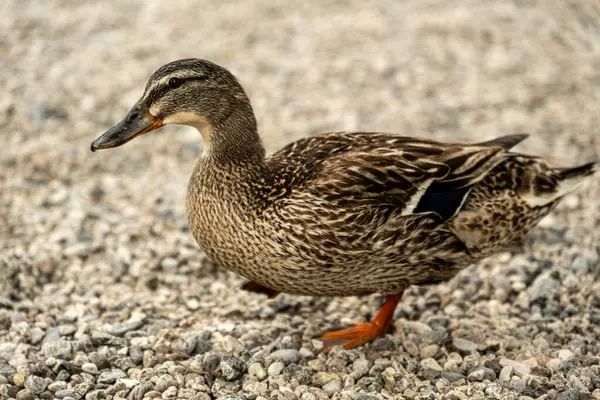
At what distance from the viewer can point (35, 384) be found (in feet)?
13.5

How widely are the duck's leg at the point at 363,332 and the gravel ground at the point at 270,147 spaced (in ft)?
0.25

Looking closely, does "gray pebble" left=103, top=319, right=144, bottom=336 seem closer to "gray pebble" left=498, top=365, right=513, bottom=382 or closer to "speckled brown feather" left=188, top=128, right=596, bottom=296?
"speckled brown feather" left=188, top=128, right=596, bottom=296

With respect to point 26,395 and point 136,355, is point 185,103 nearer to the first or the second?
point 136,355

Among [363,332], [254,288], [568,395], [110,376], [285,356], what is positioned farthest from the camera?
[254,288]

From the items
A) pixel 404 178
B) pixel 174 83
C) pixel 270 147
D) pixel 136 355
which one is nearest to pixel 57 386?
pixel 136 355

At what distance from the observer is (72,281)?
542 centimetres

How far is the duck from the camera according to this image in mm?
4293

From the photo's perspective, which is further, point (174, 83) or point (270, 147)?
point (270, 147)

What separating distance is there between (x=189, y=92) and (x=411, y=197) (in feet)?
4.36

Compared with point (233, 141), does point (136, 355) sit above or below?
below

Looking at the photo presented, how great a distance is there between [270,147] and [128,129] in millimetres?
2977

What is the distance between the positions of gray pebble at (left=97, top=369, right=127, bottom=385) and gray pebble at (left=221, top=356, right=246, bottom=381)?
52 centimetres

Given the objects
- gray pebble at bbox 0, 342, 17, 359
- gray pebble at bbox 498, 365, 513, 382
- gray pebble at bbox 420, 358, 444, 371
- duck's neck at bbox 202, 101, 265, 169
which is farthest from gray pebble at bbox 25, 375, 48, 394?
gray pebble at bbox 498, 365, 513, 382

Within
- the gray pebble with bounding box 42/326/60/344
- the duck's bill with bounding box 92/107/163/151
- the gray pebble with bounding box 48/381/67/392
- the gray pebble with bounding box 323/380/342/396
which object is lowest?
the gray pebble with bounding box 323/380/342/396
